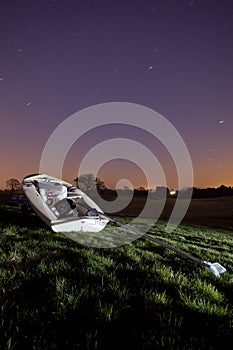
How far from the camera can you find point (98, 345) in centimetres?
185

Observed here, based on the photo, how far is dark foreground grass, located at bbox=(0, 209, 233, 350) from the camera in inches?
76.3

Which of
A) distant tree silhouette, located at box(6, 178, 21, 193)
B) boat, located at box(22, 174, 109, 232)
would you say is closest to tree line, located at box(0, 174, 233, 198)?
distant tree silhouette, located at box(6, 178, 21, 193)

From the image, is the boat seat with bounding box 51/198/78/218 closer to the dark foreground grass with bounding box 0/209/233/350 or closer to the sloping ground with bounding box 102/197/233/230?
the dark foreground grass with bounding box 0/209/233/350

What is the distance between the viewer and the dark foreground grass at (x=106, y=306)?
194cm

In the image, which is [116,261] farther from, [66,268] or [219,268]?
[219,268]

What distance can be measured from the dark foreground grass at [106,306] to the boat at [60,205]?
2.28m

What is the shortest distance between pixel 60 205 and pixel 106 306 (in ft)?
21.7

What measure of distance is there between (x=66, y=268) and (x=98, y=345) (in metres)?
1.91

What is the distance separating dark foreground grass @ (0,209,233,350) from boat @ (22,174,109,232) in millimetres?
2283

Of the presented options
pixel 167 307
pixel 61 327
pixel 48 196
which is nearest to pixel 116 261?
pixel 167 307

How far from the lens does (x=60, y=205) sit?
8648 mm

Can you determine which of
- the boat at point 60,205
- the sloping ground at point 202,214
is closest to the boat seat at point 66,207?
the boat at point 60,205

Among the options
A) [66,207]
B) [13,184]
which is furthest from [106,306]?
[13,184]

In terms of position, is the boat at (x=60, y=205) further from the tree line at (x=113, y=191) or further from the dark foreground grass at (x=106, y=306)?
the tree line at (x=113, y=191)
